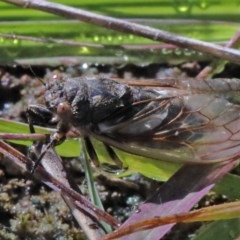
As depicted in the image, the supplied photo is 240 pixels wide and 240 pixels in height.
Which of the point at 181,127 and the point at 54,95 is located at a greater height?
the point at 54,95

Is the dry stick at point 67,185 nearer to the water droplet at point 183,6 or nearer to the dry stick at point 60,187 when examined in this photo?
the dry stick at point 60,187

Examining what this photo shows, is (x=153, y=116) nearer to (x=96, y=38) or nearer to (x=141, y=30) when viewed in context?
(x=141, y=30)

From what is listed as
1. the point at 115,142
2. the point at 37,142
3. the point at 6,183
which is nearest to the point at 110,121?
the point at 115,142

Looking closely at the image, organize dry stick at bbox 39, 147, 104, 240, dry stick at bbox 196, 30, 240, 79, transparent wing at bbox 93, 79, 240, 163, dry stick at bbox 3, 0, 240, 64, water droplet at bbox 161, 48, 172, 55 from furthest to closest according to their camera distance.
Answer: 1. water droplet at bbox 161, 48, 172, 55
2. dry stick at bbox 196, 30, 240, 79
3. dry stick at bbox 3, 0, 240, 64
4. transparent wing at bbox 93, 79, 240, 163
5. dry stick at bbox 39, 147, 104, 240

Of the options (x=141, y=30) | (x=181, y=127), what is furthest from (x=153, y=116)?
(x=141, y=30)

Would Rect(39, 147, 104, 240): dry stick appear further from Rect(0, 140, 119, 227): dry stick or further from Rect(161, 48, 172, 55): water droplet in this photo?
Rect(161, 48, 172, 55): water droplet

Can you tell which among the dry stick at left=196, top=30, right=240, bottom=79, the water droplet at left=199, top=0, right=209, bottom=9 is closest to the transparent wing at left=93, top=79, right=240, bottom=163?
the dry stick at left=196, top=30, right=240, bottom=79

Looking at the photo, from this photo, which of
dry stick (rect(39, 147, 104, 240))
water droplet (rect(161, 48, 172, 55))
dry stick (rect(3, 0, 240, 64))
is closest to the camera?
dry stick (rect(39, 147, 104, 240))

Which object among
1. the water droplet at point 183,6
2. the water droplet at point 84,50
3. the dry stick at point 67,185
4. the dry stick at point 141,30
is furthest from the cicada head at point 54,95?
the water droplet at point 183,6
